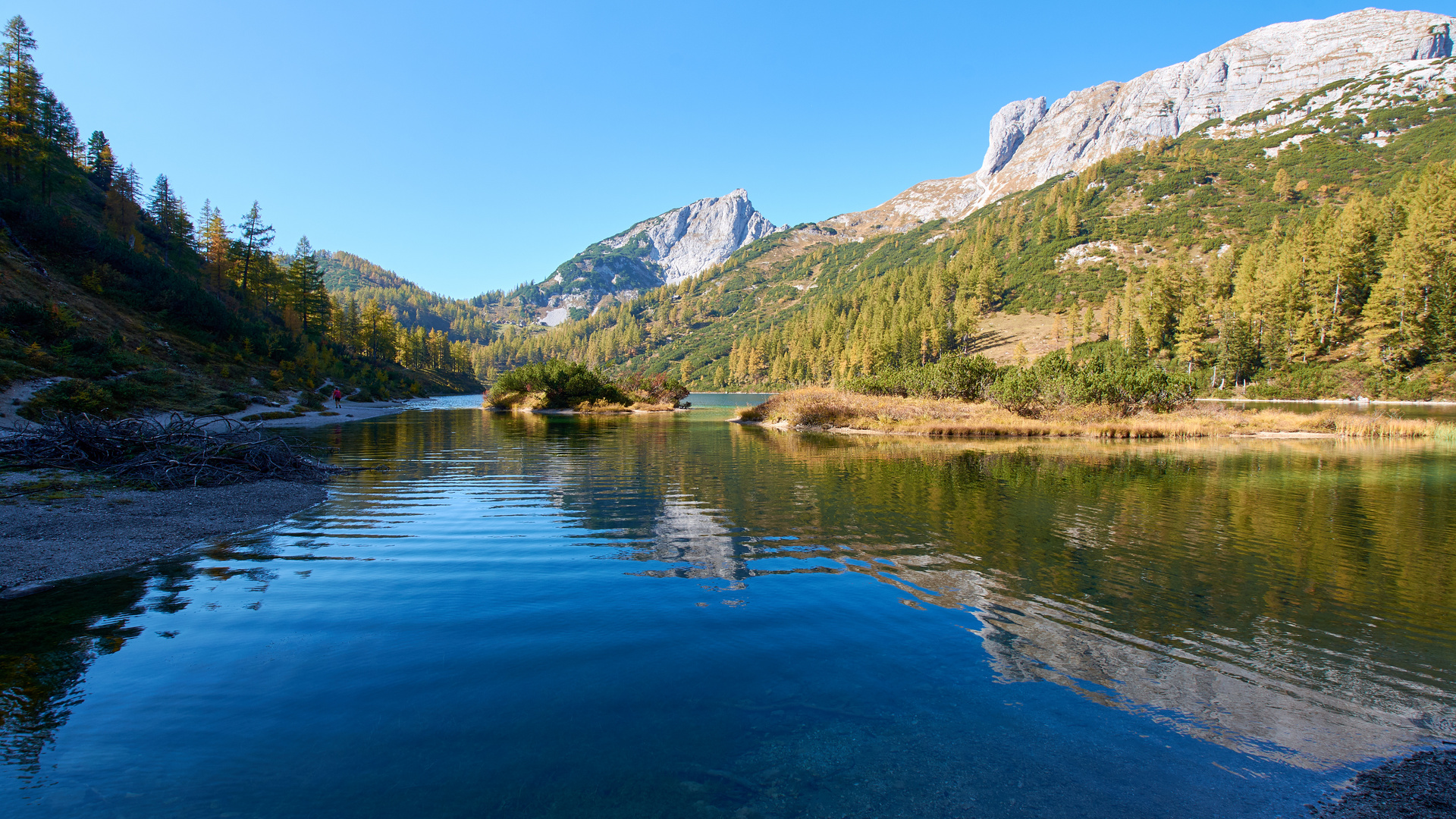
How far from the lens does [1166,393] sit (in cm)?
4234

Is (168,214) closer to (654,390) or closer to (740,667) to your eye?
(654,390)

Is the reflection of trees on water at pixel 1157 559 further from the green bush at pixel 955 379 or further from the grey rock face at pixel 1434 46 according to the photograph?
the grey rock face at pixel 1434 46

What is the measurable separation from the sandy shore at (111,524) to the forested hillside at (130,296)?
1483cm

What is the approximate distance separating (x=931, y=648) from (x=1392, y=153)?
186 metres

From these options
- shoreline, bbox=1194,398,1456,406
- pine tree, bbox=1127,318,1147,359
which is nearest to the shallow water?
shoreline, bbox=1194,398,1456,406

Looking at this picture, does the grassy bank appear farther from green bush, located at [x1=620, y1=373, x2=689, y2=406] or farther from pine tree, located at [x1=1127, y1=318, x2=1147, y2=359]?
pine tree, located at [x1=1127, y1=318, x2=1147, y2=359]

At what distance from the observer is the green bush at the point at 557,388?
6826 centimetres

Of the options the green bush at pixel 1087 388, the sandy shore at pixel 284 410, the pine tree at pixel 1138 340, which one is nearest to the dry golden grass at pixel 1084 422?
the green bush at pixel 1087 388

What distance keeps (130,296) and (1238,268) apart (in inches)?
5389

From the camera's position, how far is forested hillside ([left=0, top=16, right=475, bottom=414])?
30078 mm

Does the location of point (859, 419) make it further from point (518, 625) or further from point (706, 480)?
point (518, 625)

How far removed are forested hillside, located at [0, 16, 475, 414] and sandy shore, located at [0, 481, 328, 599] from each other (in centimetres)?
1483

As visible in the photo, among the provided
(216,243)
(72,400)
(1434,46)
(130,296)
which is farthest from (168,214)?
(1434,46)

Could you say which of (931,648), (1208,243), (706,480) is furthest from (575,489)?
(1208,243)
